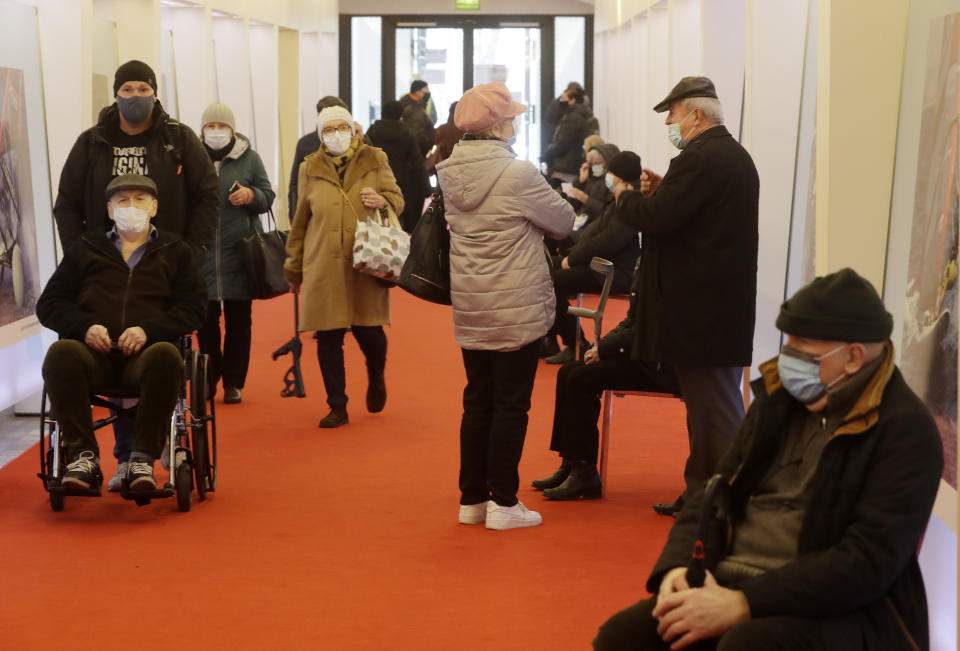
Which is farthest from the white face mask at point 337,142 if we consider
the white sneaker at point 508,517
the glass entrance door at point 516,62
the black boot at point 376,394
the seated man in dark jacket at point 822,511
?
the glass entrance door at point 516,62

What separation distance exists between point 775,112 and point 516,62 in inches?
546

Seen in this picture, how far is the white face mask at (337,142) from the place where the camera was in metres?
6.15

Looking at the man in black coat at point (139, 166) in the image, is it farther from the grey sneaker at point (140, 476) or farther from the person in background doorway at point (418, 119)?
the person in background doorway at point (418, 119)

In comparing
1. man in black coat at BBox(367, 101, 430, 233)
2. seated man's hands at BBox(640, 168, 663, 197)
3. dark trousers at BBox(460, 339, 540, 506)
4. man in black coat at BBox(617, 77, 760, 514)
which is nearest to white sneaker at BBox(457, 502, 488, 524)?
dark trousers at BBox(460, 339, 540, 506)

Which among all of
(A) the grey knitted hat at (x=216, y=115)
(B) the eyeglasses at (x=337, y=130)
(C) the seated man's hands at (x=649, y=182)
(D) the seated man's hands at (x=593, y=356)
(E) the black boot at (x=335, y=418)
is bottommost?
(E) the black boot at (x=335, y=418)

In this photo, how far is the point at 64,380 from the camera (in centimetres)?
464

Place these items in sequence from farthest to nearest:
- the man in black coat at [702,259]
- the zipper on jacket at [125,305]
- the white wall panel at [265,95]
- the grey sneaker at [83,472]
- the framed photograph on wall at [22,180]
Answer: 1. the white wall panel at [265,95]
2. the framed photograph on wall at [22,180]
3. the zipper on jacket at [125,305]
4. the grey sneaker at [83,472]
5. the man in black coat at [702,259]

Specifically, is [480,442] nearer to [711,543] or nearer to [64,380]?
[64,380]

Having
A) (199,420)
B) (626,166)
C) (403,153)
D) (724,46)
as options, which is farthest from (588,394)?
(403,153)

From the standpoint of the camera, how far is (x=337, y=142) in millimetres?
6156

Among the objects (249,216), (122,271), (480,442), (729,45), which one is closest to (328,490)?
(480,442)

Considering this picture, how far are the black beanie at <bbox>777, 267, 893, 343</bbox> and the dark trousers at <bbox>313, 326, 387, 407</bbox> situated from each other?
4002 mm

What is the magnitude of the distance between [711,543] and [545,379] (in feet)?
17.0

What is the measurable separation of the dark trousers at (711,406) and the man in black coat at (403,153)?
268 inches
